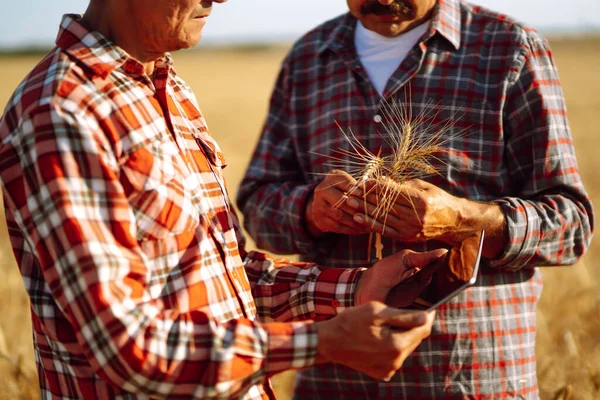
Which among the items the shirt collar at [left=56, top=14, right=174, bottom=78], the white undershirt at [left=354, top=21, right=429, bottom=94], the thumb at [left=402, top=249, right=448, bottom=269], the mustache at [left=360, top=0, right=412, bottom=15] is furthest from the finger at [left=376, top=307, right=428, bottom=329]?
the mustache at [left=360, top=0, right=412, bottom=15]

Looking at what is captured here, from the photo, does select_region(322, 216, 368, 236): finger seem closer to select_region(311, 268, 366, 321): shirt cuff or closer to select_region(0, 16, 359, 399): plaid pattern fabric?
select_region(311, 268, 366, 321): shirt cuff

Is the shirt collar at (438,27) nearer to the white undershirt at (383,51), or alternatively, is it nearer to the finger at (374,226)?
the white undershirt at (383,51)

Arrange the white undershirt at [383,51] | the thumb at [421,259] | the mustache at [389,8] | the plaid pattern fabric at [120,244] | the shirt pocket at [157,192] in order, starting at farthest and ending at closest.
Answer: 1. the white undershirt at [383,51]
2. the mustache at [389,8]
3. the thumb at [421,259]
4. the shirt pocket at [157,192]
5. the plaid pattern fabric at [120,244]

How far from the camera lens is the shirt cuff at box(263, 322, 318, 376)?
1.94 meters

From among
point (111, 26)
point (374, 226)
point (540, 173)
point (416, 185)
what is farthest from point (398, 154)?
point (111, 26)

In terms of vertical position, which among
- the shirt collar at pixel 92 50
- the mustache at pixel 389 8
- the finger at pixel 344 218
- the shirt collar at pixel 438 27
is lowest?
the finger at pixel 344 218

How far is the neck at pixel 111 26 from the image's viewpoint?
2104mm

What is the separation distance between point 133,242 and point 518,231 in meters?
1.45

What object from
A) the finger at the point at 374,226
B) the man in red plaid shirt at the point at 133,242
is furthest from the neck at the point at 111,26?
the finger at the point at 374,226

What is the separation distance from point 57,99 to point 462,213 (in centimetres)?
140

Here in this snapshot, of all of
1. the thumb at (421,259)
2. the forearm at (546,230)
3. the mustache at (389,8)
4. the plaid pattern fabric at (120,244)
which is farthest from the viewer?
the mustache at (389,8)

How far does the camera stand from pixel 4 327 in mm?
5117

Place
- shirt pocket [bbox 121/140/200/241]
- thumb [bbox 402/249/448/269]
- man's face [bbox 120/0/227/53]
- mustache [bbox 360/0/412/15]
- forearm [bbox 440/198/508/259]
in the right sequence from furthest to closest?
mustache [bbox 360/0/412/15]
forearm [bbox 440/198/508/259]
thumb [bbox 402/249/448/269]
man's face [bbox 120/0/227/53]
shirt pocket [bbox 121/140/200/241]

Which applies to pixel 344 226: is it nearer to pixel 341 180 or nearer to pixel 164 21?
pixel 341 180
